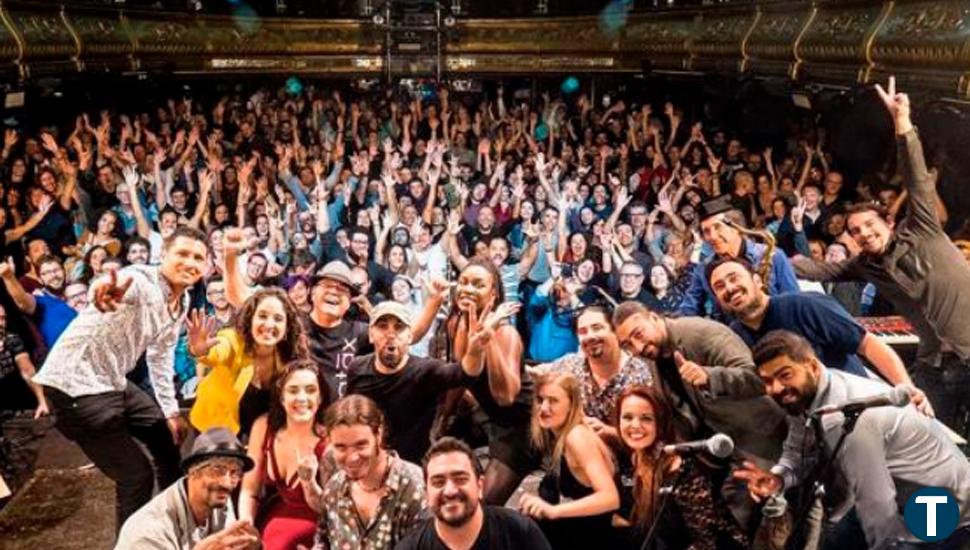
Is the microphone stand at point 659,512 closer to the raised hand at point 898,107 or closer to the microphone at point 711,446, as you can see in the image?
the microphone at point 711,446

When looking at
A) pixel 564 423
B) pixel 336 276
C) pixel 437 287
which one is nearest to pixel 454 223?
pixel 437 287

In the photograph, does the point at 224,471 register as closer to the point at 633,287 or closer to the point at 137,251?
the point at 137,251

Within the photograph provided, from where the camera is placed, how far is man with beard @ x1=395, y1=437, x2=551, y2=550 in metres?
2.74

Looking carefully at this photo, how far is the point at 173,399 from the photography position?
10.4ft

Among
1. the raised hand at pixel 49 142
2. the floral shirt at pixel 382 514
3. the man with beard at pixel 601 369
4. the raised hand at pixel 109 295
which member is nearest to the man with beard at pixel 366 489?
the floral shirt at pixel 382 514

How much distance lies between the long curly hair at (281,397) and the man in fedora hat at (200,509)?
6.7 inches

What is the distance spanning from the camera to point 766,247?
330 centimetres

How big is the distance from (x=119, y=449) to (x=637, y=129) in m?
2.83

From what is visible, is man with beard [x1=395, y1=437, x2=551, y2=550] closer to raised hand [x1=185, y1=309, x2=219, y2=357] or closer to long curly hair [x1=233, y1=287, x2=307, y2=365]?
long curly hair [x1=233, y1=287, x2=307, y2=365]

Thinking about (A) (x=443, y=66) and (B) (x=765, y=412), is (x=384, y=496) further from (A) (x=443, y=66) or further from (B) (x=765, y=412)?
(A) (x=443, y=66)

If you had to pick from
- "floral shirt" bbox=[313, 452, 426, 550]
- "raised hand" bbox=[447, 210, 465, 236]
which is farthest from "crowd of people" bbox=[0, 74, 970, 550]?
"raised hand" bbox=[447, 210, 465, 236]

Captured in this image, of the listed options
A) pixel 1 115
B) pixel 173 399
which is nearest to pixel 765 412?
pixel 173 399

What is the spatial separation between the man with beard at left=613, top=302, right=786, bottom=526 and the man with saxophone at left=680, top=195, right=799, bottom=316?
0.41ft

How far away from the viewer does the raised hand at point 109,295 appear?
3.06 metres
